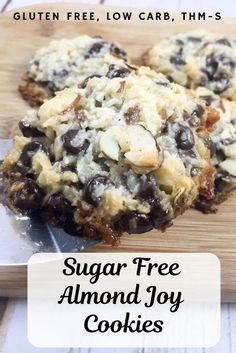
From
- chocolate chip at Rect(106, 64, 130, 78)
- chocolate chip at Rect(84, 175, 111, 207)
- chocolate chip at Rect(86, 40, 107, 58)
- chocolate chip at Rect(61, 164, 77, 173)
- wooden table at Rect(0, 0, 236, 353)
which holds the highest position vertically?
chocolate chip at Rect(106, 64, 130, 78)

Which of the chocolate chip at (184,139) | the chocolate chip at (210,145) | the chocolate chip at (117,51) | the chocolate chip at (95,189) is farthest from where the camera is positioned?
the chocolate chip at (117,51)

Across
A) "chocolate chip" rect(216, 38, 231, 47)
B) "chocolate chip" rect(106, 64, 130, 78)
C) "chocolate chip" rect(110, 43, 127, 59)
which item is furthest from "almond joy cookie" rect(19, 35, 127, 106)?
"chocolate chip" rect(216, 38, 231, 47)

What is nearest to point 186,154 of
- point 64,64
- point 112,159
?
point 112,159

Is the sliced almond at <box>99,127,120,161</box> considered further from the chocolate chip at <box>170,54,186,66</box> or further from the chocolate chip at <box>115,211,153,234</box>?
the chocolate chip at <box>170,54,186,66</box>

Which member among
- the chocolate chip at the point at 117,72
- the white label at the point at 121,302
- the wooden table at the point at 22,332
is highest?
the chocolate chip at the point at 117,72

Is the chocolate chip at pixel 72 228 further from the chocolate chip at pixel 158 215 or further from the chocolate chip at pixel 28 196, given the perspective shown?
the chocolate chip at pixel 158 215

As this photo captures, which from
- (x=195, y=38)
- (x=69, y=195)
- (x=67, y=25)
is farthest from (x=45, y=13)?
(x=69, y=195)

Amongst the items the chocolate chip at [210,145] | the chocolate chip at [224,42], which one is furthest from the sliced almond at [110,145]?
the chocolate chip at [224,42]

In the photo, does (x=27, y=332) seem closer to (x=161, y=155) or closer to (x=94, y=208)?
(x=94, y=208)
